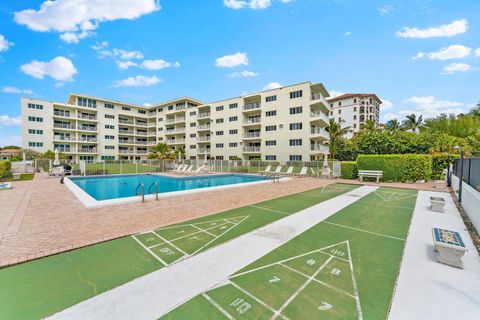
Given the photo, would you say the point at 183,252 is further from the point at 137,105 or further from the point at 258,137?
the point at 137,105

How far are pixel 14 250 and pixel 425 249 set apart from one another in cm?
Answer: 947

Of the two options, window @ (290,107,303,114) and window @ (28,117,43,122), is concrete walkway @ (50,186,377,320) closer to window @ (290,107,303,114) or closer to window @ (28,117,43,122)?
window @ (290,107,303,114)

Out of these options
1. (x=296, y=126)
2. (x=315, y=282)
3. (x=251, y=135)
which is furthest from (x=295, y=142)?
(x=315, y=282)

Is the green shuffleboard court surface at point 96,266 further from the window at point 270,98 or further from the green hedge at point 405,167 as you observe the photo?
the window at point 270,98

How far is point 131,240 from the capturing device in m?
5.10

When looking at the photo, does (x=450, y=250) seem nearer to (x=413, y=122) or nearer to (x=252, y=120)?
(x=252, y=120)

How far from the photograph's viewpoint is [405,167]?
1641 cm

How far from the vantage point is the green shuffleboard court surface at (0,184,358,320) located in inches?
116

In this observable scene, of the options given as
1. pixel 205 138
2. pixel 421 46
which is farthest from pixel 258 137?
pixel 421 46

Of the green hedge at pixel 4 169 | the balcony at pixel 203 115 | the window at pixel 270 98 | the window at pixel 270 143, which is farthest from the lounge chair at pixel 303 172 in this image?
the green hedge at pixel 4 169

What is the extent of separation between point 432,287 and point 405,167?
16.9 metres

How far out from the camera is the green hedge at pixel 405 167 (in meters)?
16.3

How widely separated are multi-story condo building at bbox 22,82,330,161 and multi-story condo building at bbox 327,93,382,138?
1350 inches

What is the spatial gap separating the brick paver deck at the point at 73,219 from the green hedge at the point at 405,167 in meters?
13.1
